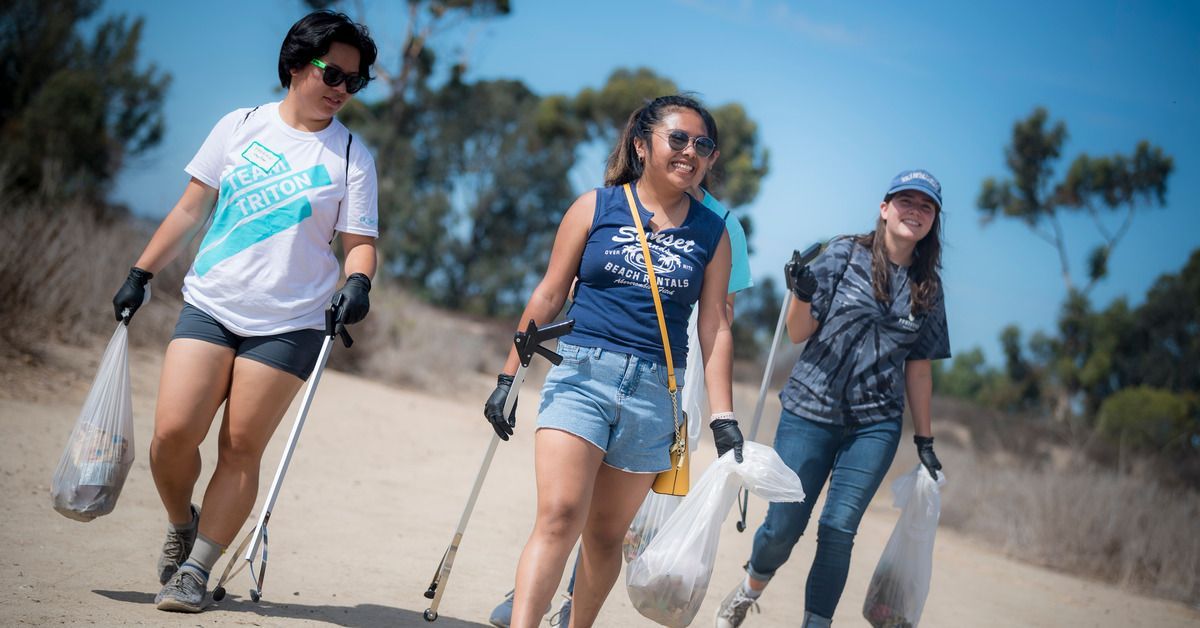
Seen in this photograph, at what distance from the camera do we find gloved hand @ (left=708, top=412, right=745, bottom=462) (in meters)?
3.64

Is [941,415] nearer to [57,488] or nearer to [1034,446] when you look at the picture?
[1034,446]

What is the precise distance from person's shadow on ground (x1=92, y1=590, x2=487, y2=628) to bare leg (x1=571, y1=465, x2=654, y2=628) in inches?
38.0

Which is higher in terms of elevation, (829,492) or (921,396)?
(921,396)

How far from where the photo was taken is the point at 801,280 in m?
4.57

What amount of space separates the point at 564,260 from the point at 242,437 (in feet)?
4.58

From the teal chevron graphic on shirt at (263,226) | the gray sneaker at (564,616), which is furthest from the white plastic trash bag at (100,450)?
the gray sneaker at (564,616)

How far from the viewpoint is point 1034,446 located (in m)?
16.9

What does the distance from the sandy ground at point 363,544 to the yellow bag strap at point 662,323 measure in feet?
4.86

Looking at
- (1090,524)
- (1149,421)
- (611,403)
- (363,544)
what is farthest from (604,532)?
(1149,421)

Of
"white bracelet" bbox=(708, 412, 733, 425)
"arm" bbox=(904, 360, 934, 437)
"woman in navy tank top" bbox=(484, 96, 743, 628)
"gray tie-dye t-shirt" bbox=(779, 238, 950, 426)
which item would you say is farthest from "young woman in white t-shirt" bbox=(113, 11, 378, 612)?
"arm" bbox=(904, 360, 934, 437)

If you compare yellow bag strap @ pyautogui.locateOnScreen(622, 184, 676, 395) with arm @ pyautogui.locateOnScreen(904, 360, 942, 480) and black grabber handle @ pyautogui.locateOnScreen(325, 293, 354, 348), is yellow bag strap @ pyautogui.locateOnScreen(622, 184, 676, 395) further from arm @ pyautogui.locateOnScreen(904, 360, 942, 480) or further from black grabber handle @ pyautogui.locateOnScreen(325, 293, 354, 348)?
arm @ pyautogui.locateOnScreen(904, 360, 942, 480)

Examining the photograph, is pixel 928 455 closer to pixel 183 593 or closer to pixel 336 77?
pixel 336 77

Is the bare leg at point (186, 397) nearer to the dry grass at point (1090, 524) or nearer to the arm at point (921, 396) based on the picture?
the arm at point (921, 396)

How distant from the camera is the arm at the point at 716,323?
3664mm
